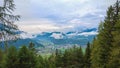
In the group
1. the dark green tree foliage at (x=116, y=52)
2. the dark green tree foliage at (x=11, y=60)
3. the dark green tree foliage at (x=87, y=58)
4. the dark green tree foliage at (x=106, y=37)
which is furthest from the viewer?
the dark green tree foliage at (x=87, y=58)

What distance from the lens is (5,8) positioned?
619 inches

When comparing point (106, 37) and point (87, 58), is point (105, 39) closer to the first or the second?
point (106, 37)

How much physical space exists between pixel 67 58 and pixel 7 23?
7543 cm

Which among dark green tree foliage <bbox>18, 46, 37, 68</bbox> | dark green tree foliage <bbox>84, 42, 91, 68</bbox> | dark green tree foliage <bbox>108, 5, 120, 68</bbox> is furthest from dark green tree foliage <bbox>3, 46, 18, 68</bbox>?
dark green tree foliage <bbox>84, 42, 91, 68</bbox>

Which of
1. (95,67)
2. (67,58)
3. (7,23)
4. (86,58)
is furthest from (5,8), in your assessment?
(67,58)

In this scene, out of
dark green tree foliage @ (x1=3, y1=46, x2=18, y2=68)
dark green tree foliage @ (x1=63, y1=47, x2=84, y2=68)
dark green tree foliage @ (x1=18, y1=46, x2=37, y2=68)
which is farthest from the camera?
dark green tree foliage @ (x1=63, y1=47, x2=84, y2=68)

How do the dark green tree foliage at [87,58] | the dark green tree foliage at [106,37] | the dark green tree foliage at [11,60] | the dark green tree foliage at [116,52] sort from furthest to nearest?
1. the dark green tree foliage at [87,58]
2. the dark green tree foliage at [11,60]
3. the dark green tree foliage at [106,37]
4. the dark green tree foliage at [116,52]

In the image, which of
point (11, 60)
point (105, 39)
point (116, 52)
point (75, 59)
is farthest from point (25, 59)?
point (75, 59)

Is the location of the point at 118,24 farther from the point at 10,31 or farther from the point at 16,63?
the point at 10,31

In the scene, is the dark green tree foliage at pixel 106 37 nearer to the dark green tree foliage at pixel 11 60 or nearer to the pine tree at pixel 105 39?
the pine tree at pixel 105 39

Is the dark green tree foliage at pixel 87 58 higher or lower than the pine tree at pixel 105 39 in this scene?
lower

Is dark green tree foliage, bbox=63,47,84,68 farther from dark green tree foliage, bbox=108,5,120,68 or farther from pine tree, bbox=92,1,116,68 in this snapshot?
dark green tree foliage, bbox=108,5,120,68

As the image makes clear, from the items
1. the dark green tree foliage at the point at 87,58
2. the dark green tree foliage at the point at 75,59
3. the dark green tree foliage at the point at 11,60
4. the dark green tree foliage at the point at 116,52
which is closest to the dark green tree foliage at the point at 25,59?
the dark green tree foliage at the point at 11,60

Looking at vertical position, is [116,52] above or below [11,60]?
above
